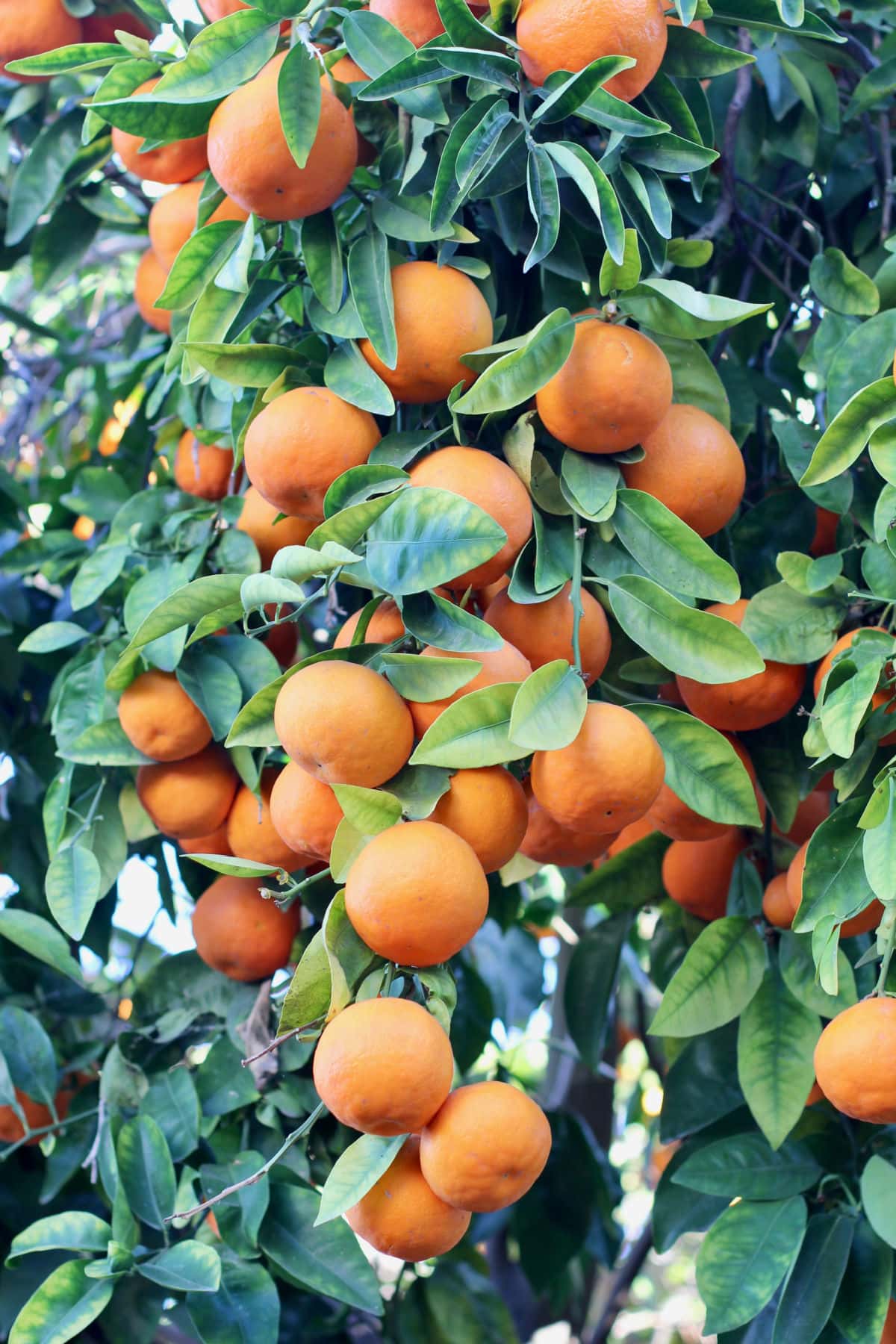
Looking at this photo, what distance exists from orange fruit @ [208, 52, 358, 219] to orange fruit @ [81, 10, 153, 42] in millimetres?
582

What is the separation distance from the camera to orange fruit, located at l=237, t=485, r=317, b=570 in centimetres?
123

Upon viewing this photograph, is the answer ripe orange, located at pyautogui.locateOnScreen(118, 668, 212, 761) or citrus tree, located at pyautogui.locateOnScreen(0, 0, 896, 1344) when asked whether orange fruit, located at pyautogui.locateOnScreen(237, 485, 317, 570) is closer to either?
citrus tree, located at pyautogui.locateOnScreen(0, 0, 896, 1344)

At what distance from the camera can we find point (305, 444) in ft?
3.28

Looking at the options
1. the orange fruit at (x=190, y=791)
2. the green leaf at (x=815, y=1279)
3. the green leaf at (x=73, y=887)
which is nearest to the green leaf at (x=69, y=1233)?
the green leaf at (x=73, y=887)

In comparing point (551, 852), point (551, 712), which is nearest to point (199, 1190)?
point (551, 852)

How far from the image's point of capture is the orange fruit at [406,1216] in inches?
33.5

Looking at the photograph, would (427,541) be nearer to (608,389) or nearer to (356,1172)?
(608,389)

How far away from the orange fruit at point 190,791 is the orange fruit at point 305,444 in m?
0.32

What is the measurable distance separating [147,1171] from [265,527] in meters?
0.60

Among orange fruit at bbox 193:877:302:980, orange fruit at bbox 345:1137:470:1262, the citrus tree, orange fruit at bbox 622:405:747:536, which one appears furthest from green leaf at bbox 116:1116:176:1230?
orange fruit at bbox 622:405:747:536

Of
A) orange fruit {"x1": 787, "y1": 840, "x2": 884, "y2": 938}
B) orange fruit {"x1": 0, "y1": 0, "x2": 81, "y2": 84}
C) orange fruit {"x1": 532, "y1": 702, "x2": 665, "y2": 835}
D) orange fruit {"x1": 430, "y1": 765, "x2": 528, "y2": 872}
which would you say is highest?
orange fruit {"x1": 0, "y1": 0, "x2": 81, "y2": 84}

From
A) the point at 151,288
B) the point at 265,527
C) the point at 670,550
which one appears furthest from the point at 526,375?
the point at 151,288

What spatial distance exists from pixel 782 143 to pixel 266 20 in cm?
68

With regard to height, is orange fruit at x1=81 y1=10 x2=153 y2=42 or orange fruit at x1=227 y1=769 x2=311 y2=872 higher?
orange fruit at x1=81 y1=10 x2=153 y2=42
